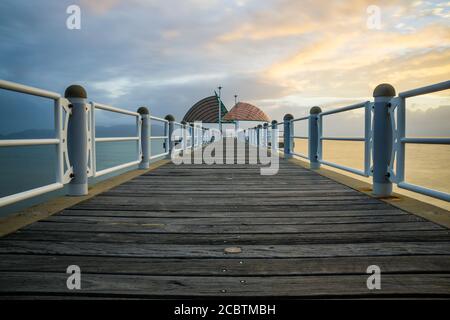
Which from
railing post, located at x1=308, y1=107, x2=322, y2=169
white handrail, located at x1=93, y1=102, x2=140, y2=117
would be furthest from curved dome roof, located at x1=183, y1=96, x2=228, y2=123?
white handrail, located at x1=93, y1=102, x2=140, y2=117

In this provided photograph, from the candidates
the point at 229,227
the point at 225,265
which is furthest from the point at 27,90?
the point at 225,265

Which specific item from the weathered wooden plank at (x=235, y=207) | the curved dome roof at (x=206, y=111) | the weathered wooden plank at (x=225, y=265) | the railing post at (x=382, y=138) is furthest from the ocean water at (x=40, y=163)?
the curved dome roof at (x=206, y=111)

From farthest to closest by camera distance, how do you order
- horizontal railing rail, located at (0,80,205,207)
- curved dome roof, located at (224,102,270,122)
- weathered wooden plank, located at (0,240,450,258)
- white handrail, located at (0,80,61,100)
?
curved dome roof, located at (224,102,270,122)
horizontal railing rail, located at (0,80,205,207)
white handrail, located at (0,80,61,100)
weathered wooden plank, located at (0,240,450,258)

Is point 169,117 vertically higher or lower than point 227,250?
higher

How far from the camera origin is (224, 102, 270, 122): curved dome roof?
200 ft

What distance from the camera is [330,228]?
211 cm

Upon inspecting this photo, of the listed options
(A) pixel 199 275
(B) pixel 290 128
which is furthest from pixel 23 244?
(B) pixel 290 128

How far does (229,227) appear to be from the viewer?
84.6 inches

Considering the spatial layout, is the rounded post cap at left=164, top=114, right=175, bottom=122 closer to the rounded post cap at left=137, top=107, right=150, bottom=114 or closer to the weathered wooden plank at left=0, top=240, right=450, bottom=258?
the rounded post cap at left=137, top=107, right=150, bottom=114

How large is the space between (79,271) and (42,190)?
4.53 ft

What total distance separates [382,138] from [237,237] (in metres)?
1.95

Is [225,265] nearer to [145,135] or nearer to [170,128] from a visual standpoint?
[145,135]

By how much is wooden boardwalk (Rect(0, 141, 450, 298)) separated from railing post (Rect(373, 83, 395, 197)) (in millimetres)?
384
